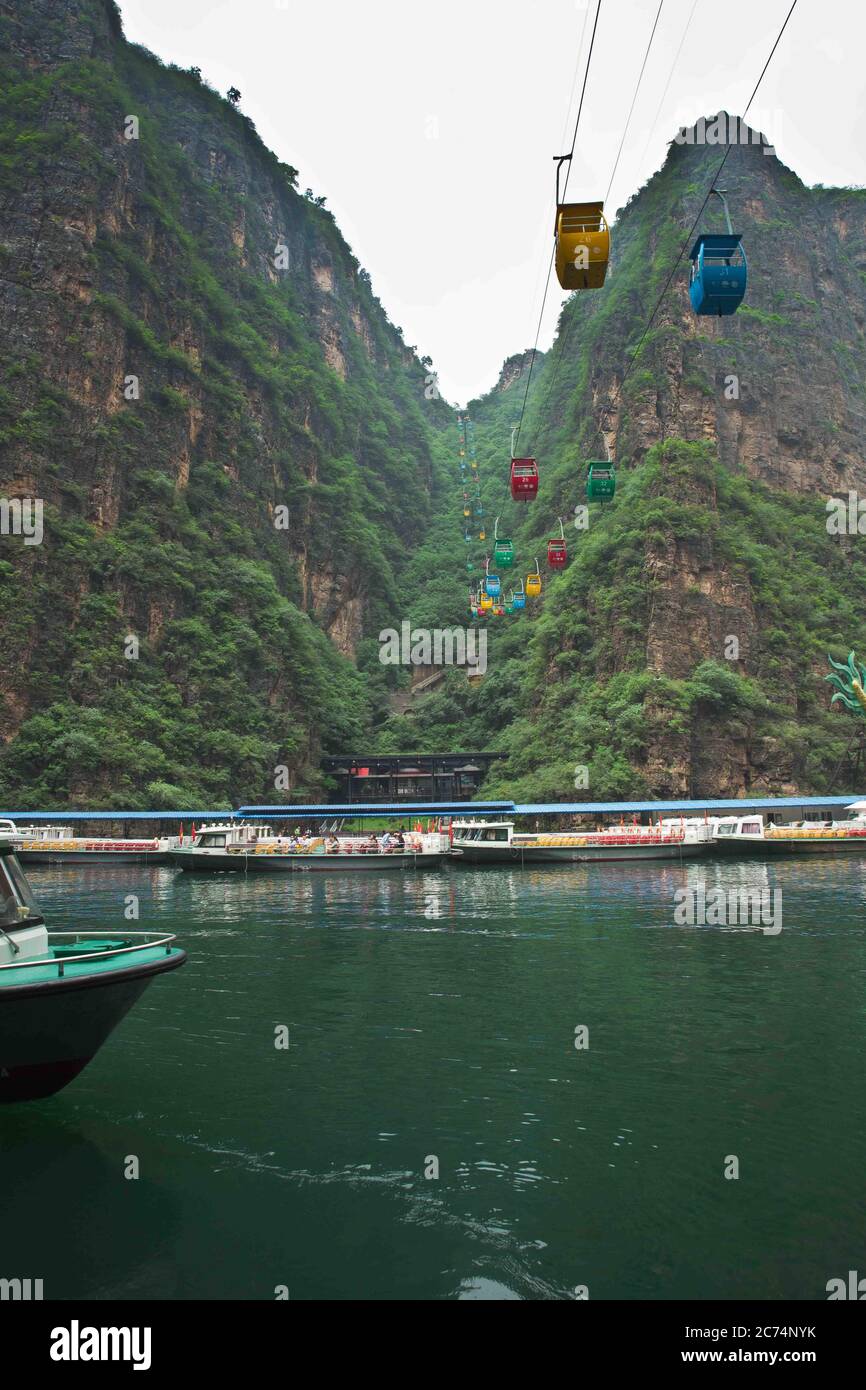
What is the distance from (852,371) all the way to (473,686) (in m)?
68.8

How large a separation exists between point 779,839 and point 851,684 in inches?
1184

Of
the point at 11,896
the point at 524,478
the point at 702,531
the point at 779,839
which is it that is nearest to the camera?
the point at 11,896

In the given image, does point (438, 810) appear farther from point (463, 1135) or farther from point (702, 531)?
point (463, 1135)

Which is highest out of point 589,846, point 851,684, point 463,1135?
point 851,684

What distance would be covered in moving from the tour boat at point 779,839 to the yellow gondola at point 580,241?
44.3 m

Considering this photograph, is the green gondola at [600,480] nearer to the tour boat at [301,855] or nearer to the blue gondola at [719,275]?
the blue gondola at [719,275]

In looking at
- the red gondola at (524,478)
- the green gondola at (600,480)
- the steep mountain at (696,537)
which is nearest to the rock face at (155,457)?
the steep mountain at (696,537)

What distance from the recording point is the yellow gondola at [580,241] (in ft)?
61.8

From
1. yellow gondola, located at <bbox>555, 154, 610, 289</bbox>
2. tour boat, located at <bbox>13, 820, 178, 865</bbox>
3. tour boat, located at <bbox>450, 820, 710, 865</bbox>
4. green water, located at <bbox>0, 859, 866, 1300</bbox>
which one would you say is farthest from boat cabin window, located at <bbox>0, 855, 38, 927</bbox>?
tour boat, located at <bbox>13, 820, 178, 865</bbox>

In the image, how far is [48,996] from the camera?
11.1m

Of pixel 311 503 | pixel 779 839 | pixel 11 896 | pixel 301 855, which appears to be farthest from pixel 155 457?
pixel 11 896

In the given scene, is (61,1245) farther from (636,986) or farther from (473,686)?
(473,686)
